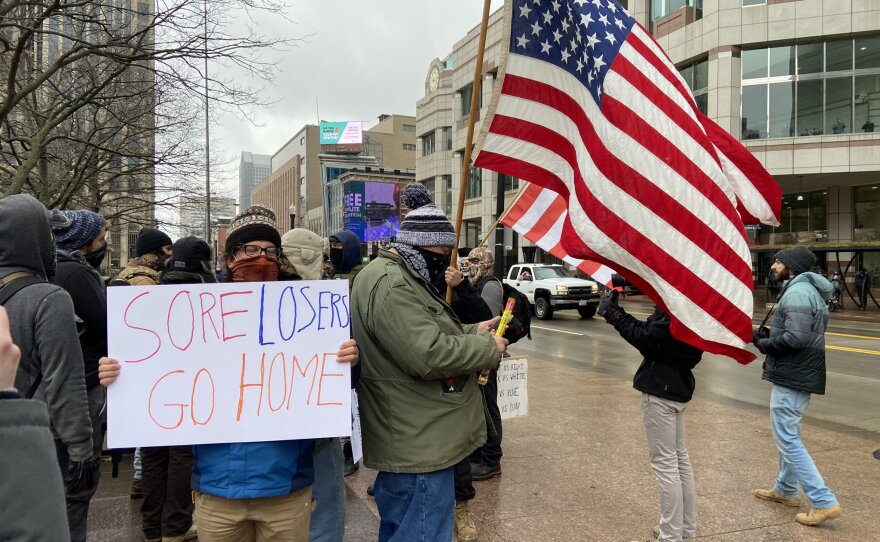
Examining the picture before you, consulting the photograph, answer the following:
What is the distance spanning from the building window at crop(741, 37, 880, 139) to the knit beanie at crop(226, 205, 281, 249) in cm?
3063

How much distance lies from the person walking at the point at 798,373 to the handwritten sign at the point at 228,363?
131 inches

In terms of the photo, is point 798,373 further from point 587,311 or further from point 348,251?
point 587,311

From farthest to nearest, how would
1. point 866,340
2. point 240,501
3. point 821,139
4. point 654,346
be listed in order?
1. point 821,139
2. point 866,340
3. point 654,346
4. point 240,501

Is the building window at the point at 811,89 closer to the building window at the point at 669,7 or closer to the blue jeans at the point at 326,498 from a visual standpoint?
the building window at the point at 669,7

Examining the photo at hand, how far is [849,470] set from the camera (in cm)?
520

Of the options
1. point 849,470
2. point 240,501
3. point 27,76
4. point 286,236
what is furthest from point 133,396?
point 27,76

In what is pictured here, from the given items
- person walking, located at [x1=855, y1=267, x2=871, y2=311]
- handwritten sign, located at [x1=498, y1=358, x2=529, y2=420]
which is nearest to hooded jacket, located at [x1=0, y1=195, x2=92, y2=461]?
handwritten sign, located at [x1=498, y1=358, x2=529, y2=420]

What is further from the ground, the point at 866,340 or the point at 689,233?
the point at 689,233

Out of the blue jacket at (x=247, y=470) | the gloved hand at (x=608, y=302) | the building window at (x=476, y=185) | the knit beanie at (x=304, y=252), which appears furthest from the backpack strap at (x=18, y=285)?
the building window at (x=476, y=185)

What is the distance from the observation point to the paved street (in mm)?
4031

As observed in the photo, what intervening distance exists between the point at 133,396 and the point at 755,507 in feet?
14.2

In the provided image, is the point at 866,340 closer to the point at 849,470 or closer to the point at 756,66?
the point at 849,470

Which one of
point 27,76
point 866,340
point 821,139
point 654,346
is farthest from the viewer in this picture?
point 821,139

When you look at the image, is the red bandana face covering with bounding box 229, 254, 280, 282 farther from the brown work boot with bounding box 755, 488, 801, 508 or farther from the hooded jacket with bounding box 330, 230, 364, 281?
the brown work boot with bounding box 755, 488, 801, 508
